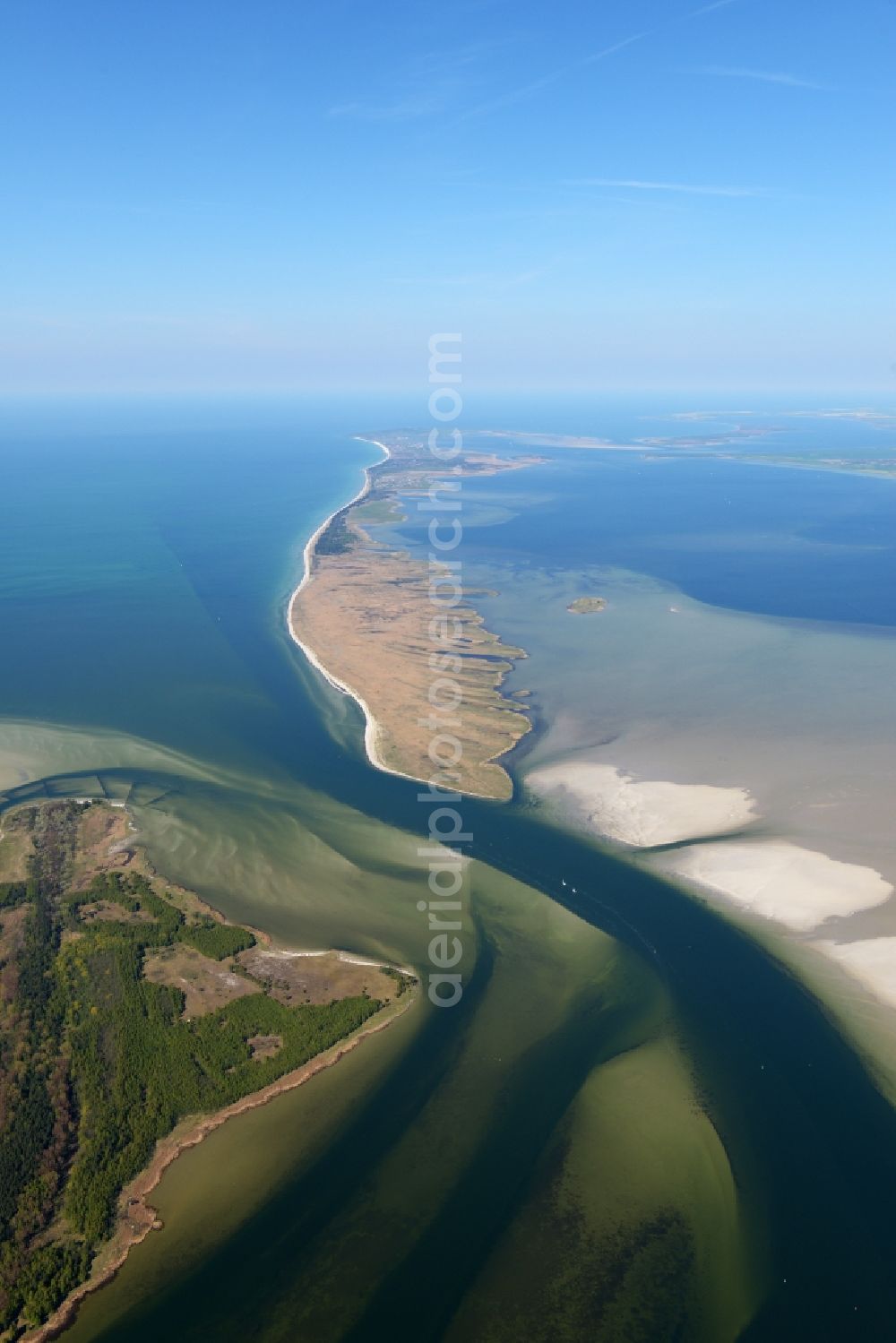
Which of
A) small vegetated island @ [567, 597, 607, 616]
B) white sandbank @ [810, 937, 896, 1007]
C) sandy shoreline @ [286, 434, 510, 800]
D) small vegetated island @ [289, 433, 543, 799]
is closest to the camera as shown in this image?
white sandbank @ [810, 937, 896, 1007]

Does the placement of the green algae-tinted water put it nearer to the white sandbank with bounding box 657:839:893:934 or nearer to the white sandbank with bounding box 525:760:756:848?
the white sandbank with bounding box 657:839:893:934

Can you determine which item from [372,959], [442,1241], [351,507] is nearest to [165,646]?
[372,959]

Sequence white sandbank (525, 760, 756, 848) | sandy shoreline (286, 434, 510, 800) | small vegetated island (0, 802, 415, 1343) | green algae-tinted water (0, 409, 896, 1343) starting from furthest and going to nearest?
sandy shoreline (286, 434, 510, 800) < white sandbank (525, 760, 756, 848) < small vegetated island (0, 802, 415, 1343) < green algae-tinted water (0, 409, 896, 1343)

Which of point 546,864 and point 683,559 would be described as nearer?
point 546,864

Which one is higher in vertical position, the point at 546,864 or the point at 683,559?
the point at 683,559

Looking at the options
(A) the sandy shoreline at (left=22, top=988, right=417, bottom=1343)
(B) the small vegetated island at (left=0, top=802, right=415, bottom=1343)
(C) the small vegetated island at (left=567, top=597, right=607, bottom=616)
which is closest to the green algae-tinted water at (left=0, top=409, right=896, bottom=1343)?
(A) the sandy shoreline at (left=22, top=988, right=417, bottom=1343)

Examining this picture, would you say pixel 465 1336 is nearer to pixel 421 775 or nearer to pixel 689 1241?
pixel 689 1241

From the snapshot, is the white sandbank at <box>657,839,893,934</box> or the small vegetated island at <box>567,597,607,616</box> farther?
the small vegetated island at <box>567,597,607,616</box>

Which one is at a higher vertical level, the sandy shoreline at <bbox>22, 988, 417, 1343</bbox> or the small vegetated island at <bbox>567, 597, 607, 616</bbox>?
the small vegetated island at <bbox>567, 597, 607, 616</bbox>
